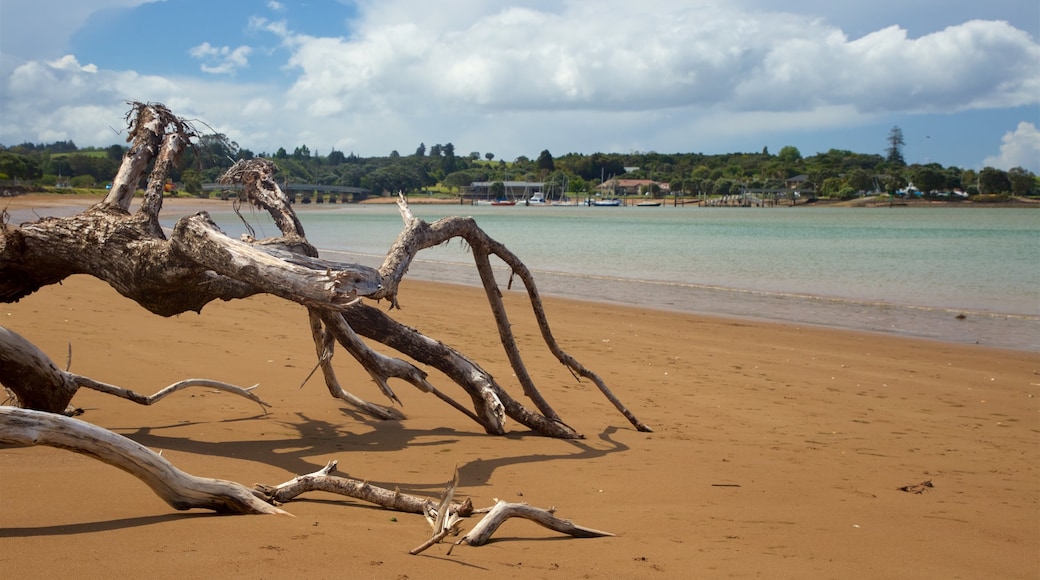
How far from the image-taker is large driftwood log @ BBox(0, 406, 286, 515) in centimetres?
307

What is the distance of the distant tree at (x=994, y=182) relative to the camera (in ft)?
465

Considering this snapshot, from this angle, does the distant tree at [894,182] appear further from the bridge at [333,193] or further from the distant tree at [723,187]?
the bridge at [333,193]

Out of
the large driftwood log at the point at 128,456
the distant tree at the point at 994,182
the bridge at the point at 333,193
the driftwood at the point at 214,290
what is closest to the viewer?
the large driftwood log at the point at 128,456

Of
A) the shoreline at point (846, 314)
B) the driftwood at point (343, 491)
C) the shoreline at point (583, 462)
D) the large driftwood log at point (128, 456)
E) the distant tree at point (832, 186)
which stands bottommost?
the shoreline at point (846, 314)

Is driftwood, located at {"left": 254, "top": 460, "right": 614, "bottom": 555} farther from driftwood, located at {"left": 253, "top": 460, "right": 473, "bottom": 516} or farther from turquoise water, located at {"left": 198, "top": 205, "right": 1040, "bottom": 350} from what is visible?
turquoise water, located at {"left": 198, "top": 205, "right": 1040, "bottom": 350}

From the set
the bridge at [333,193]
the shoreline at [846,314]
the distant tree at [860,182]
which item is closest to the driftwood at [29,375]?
the shoreline at [846,314]

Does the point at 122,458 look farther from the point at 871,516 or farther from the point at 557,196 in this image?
the point at 557,196

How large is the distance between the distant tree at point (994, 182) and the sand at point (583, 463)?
151 m

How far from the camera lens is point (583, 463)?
223 inches

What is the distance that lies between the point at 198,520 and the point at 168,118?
363 centimetres

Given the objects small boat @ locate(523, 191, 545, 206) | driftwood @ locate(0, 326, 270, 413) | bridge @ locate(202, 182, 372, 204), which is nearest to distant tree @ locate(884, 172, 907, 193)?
small boat @ locate(523, 191, 545, 206)

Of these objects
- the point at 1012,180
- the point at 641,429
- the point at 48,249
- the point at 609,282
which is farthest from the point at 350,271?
the point at 1012,180

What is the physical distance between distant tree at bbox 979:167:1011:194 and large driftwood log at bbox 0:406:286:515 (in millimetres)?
161079

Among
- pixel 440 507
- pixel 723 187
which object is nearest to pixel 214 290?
pixel 440 507
